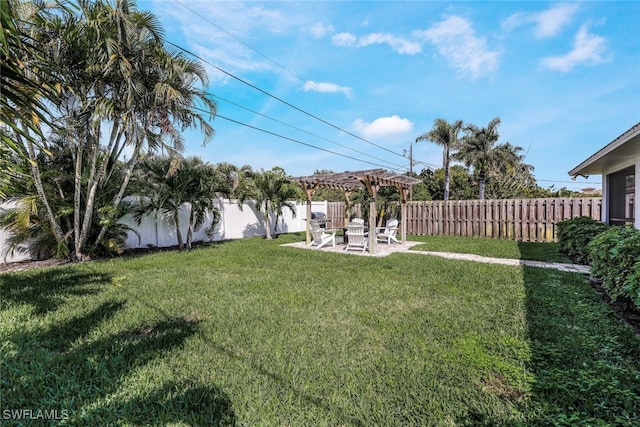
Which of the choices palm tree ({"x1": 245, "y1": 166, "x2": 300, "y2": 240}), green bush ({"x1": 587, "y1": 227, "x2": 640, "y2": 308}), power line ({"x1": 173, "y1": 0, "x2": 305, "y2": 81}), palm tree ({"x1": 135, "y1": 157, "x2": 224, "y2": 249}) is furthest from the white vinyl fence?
green bush ({"x1": 587, "y1": 227, "x2": 640, "y2": 308})

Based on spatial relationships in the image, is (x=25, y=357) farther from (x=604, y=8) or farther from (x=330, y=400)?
(x=604, y=8)

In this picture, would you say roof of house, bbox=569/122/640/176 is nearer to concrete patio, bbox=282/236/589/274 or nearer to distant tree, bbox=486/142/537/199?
concrete patio, bbox=282/236/589/274

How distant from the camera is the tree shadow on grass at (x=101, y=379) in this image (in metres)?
2.10

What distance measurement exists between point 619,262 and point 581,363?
207 cm

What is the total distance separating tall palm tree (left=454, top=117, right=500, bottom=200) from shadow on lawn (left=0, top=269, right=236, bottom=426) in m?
25.5

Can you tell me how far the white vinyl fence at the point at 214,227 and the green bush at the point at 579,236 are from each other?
36.8 feet

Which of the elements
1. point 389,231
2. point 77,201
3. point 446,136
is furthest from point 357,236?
point 446,136

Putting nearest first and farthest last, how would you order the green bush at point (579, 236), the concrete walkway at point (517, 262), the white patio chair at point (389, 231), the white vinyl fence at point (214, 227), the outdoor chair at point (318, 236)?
1. the concrete walkway at point (517, 262)
2. the green bush at point (579, 236)
3. the white vinyl fence at point (214, 227)
4. the outdoor chair at point (318, 236)
5. the white patio chair at point (389, 231)

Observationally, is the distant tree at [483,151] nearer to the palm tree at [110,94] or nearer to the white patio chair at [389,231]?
the white patio chair at [389,231]

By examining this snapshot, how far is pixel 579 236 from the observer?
7008mm

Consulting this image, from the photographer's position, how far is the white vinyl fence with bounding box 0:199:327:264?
950cm

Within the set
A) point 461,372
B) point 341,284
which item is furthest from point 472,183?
point 461,372

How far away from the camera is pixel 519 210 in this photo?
38.5ft

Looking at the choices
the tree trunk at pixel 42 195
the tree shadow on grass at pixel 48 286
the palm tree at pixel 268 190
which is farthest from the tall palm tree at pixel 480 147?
the tree trunk at pixel 42 195
